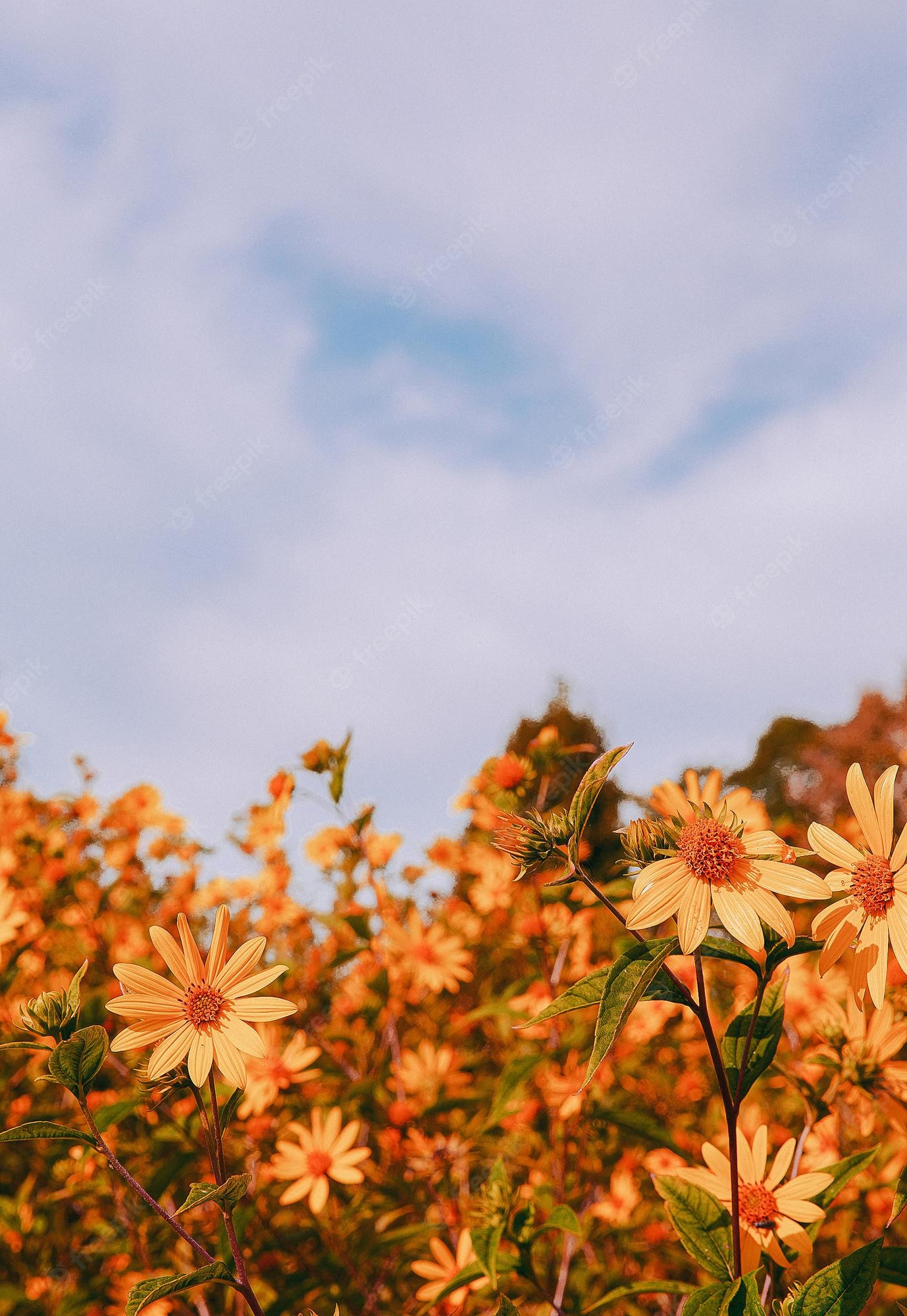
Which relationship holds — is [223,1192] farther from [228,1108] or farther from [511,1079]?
[511,1079]

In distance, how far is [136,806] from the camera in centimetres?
393

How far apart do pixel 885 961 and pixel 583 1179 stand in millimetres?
1834

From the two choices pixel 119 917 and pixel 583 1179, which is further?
pixel 119 917

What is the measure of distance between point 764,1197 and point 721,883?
1.55 ft

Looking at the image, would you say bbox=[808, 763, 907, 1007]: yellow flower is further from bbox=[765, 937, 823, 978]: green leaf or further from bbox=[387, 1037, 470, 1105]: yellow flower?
bbox=[387, 1037, 470, 1105]: yellow flower

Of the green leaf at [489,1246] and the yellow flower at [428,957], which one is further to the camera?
the yellow flower at [428,957]

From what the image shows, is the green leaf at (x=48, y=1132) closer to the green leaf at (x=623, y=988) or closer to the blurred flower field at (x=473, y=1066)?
the blurred flower field at (x=473, y=1066)

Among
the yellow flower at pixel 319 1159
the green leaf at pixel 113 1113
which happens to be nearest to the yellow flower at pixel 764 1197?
the green leaf at pixel 113 1113

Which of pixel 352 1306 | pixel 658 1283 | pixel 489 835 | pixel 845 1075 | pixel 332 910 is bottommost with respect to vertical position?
pixel 352 1306

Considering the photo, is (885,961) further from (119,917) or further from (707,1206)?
(119,917)

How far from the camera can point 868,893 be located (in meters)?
0.89

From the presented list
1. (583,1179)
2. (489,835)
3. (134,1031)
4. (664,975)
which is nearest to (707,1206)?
(664,975)

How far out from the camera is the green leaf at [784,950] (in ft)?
2.86

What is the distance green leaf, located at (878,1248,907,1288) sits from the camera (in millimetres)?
965
